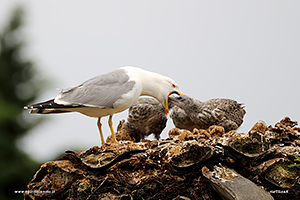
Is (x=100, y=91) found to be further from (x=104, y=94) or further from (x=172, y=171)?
(x=172, y=171)

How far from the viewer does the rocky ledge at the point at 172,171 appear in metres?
1.35

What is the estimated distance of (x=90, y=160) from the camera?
140cm

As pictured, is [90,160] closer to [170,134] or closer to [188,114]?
[170,134]

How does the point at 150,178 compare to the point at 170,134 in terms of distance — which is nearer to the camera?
the point at 150,178

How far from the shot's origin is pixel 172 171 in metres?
1.38

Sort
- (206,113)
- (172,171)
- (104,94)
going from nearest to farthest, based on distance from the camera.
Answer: (172,171) → (104,94) → (206,113)

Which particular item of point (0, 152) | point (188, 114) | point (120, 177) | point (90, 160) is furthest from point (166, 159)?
point (0, 152)

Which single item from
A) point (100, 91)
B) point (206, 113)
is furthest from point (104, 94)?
point (206, 113)

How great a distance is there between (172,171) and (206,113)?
83 centimetres

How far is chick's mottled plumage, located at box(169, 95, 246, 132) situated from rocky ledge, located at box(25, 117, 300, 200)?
2.21ft

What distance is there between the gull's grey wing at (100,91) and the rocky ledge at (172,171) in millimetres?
232

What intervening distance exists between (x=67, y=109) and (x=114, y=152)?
32 cm

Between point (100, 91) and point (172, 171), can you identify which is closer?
point (172, 171)

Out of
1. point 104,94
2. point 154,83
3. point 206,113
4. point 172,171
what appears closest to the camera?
point 172,171
